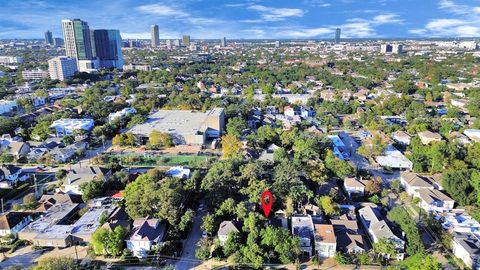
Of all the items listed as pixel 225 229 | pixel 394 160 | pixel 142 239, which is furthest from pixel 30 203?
pixel 394 160

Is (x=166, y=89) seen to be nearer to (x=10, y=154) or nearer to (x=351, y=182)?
(x=10, y=154)

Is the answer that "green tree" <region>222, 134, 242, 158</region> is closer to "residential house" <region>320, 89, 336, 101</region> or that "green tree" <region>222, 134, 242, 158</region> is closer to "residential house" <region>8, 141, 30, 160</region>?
"residential house" <region>8, 141, 30, 160</region>

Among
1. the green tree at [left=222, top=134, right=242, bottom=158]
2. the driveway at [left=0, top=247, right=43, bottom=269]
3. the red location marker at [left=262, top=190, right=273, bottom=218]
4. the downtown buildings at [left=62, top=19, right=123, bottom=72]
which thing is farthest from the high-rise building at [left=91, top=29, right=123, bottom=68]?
the red location marker at [left=262, top=190, right=273, bottom=218]

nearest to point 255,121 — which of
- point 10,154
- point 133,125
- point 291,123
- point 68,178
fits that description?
Result: point 291,123

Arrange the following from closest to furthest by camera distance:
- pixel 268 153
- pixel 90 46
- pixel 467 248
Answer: pixel 467 248 < pixel 268 153 < pixel 90 46

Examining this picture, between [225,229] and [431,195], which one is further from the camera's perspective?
[431,195]

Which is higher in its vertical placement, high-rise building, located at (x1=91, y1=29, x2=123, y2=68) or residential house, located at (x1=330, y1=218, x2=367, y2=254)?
high-rise building, located at (x1=91, y1=29, x2=123, y2=68)

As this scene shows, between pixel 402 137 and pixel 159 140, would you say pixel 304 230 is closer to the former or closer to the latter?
pixel 159 140
